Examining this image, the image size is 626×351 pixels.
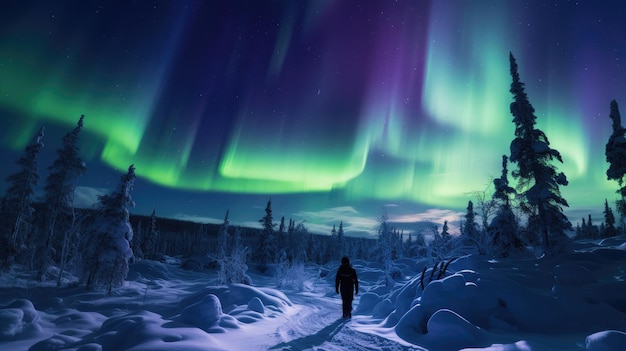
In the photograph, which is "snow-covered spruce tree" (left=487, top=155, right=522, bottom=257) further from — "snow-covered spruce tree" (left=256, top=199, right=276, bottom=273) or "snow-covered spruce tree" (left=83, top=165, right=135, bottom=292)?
"snow-covered spruce tree" (left=256, top=199, right=276, bottom=273)

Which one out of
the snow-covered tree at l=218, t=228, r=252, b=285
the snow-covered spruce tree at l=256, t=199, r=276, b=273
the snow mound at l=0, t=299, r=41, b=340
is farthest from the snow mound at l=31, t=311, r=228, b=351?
the snow-covered spruce tree at l=256, t=199, r=276, b=273

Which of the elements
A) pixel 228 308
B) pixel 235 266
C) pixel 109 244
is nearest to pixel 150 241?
pixel 109 244

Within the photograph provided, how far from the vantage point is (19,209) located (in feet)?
86.2

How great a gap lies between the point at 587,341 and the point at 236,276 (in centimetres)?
2185

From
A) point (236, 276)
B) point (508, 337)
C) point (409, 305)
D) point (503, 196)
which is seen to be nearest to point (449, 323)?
point (508, 337)

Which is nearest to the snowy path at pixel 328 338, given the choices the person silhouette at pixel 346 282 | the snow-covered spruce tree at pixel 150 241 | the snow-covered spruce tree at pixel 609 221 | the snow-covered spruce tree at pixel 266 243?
the person silhouette at pixel 346 282

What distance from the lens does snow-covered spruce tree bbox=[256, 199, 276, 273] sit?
52812 millimetres

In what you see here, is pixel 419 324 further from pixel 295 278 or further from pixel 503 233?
pixel 295 278

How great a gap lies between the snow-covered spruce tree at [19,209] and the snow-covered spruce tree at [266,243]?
30.2m

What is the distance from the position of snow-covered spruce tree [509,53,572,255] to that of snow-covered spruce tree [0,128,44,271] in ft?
129

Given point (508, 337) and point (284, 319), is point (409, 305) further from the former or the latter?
point (284, 319)

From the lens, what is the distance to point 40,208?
27938mm

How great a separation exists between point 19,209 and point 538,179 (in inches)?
1594

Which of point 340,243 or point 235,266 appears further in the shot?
point 340,243
